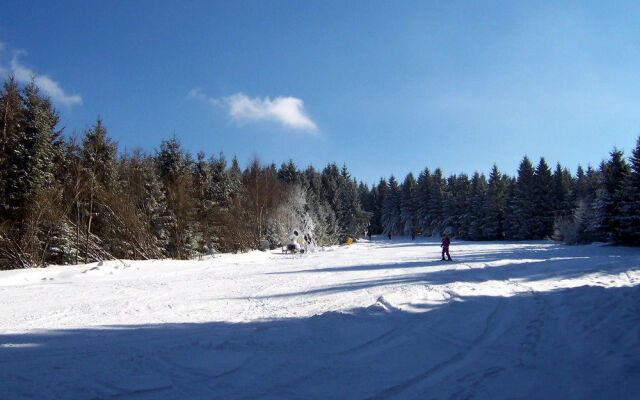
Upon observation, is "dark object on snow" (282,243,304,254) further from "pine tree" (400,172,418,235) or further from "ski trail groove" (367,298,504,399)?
"pine tree" (400,172,418,235)

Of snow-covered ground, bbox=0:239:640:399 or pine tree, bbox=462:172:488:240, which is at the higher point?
pine tree, bbox=462:172:488:240

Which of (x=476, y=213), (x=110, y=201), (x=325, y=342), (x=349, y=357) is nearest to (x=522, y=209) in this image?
(x=476, y=213)

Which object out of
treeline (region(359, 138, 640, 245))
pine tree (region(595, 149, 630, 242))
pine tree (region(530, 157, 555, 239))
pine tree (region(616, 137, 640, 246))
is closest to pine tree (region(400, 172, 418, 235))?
treeline (region(359, 138, 640, 245))

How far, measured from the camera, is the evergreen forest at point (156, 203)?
15258mm

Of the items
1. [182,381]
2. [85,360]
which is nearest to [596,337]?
[182,381]

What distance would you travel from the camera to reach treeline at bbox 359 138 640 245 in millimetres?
26141

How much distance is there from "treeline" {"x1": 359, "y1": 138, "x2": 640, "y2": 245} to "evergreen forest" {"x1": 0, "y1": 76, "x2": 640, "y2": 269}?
146 mm

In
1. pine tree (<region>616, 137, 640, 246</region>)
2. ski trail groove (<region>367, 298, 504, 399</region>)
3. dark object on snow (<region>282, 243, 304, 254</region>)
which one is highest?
pine tree (<region>616, 137, 640, 246</region>)

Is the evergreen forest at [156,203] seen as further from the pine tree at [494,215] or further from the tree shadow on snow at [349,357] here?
the tree shadow on snow at [349,357]

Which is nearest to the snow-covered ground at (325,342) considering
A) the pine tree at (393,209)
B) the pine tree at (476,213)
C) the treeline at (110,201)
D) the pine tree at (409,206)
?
the treeline at (110,201)

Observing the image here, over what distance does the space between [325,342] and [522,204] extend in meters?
50.0

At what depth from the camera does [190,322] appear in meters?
6.37

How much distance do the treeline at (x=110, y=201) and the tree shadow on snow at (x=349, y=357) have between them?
1319cm

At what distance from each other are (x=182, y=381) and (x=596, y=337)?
19.9ft
